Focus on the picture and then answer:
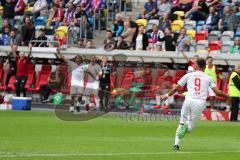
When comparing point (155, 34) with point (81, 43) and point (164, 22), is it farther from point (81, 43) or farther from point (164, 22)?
point (81, 43)

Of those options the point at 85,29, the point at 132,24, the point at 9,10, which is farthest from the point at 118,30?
the point at 9,10

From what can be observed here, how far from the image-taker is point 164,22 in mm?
37250

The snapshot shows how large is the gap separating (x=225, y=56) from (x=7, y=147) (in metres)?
17.9

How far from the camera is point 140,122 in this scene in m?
28.5

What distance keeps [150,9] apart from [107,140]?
1961 cm

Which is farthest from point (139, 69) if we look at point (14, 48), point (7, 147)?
point (7, 147)

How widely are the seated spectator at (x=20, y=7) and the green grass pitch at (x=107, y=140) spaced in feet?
47.9

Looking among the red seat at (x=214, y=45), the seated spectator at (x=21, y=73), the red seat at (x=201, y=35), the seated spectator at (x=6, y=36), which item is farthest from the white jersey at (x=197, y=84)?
the seated spectator at (x=6, y=36)

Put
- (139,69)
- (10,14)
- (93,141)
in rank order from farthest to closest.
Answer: (10,14) < (139,69) < (93,141)

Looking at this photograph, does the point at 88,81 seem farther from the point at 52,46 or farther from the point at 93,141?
the point at 93,141

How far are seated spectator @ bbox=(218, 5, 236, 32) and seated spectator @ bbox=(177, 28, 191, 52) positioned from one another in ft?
5.49

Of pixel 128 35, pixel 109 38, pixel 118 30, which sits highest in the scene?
pixel 118 30

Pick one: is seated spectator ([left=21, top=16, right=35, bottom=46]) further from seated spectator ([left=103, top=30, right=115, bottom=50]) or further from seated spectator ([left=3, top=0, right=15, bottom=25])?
seated spectator ([left=103, top=30, right=115, bottom=50])

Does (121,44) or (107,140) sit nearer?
(107,140)
